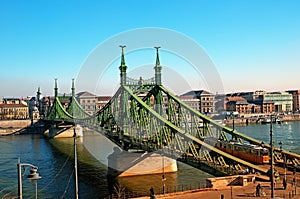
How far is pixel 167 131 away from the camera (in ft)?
84.3

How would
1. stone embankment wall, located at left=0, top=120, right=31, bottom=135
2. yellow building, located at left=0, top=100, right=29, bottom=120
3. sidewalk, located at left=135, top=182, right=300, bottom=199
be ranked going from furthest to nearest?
yellow building, located at left=0, top=100, right=29, bottom=120 < stone embankment wall, located at left=0, top=120, right=31, bottom=135 < sidewalk, located at left=135, top=182, right=300, bottom=199

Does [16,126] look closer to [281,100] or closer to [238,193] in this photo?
[238,193]

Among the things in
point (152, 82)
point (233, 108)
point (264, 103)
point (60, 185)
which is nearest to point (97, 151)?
point (152, 82)

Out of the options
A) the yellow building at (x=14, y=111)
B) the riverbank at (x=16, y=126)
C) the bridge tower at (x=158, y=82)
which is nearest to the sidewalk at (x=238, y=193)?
the bridge tower at (x=158, y=82)

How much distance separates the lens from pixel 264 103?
117m

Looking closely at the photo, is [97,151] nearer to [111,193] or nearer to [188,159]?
[111,193]

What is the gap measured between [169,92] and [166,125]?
593 cm

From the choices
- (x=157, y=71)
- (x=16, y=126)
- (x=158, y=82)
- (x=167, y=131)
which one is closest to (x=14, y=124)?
(x=16, y=126)

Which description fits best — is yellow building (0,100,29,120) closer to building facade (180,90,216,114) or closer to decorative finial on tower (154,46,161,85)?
building facade (180,90,216,114)

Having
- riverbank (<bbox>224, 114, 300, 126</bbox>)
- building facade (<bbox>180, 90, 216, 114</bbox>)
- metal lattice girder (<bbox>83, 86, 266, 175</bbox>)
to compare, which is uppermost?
building facade (<bbox>180, 90, 216, 114</bbox>)

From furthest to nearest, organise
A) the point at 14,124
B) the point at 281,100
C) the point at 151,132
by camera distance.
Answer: the point at 281,100 < the point at 14,124 < the point at 151,132

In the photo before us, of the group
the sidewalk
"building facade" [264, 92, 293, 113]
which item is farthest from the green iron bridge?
"building facade" [264, 92, 293, 113]

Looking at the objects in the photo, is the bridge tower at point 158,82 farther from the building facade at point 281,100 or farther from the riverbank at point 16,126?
the building facade at point 281,100

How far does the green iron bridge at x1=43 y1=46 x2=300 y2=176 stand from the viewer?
21422 mm
